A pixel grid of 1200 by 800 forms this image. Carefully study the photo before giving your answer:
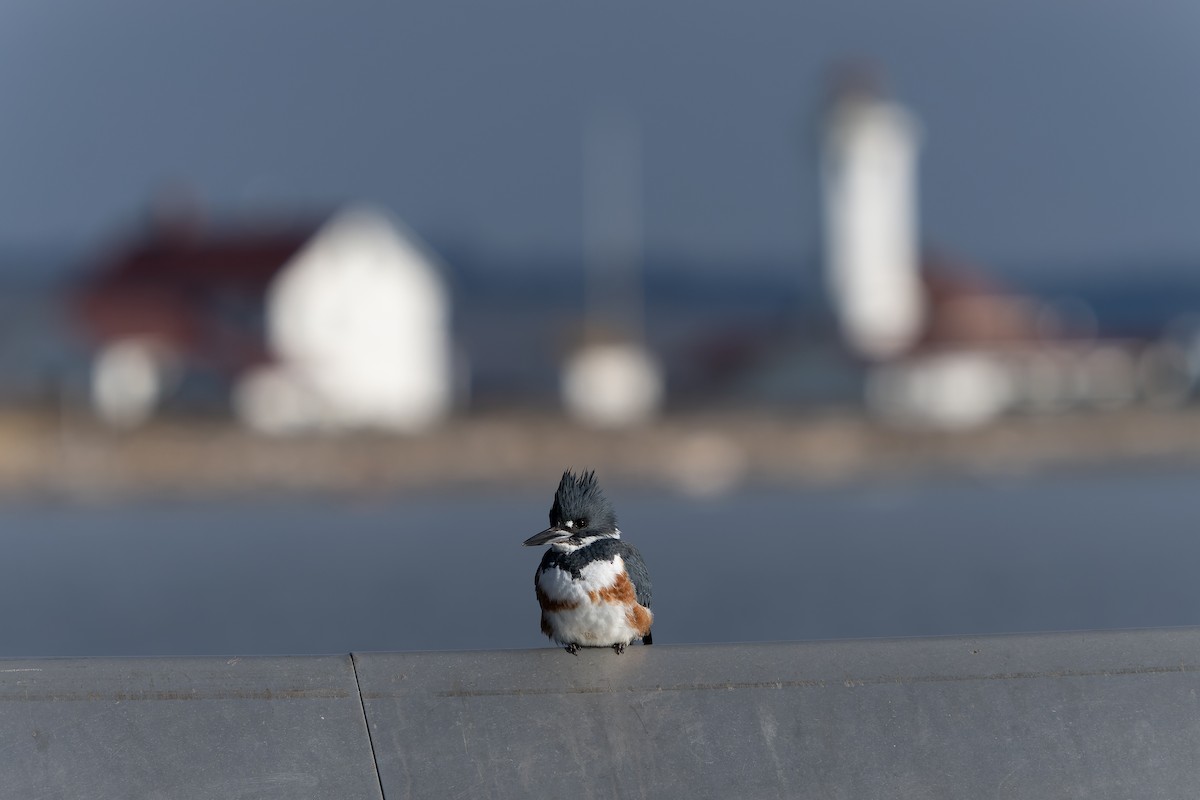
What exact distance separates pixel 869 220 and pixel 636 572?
48.6 meters

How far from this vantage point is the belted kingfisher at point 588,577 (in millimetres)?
4461

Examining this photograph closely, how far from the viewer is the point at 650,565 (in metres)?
27.7

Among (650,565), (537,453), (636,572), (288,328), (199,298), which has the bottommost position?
(636,572)

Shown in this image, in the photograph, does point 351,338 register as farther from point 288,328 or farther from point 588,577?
point 588,577

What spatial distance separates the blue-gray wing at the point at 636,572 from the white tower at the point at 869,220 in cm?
4678

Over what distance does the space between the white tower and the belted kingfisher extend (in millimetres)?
46833

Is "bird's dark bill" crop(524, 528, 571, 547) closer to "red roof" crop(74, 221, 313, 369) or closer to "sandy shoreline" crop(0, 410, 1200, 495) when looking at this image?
"sandy shoreline" crop(0, 410, 1200, 495)

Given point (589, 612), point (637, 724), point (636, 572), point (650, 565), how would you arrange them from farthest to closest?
point (650, 565) → point (636, 572) → point (589, 612) → point (637, 724)

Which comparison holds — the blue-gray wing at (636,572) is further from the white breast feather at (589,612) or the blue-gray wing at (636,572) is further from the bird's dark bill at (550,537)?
the bird's dark bill at (550,537)

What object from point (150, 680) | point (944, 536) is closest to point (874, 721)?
point (150, 680)

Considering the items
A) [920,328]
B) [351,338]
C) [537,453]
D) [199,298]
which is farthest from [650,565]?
[920,328]

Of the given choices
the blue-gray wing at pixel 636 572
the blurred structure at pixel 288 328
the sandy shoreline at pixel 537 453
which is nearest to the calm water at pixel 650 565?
the sandy shoreline at pixel 537 453

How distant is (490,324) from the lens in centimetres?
11000

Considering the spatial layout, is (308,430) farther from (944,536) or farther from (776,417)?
(944,536)
